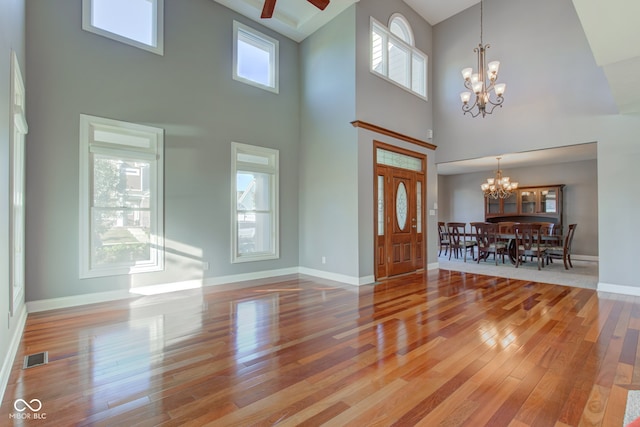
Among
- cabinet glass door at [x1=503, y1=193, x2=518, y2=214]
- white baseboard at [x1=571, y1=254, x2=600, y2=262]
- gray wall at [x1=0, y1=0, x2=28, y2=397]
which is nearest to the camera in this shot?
gray wall at [x1=0, y1=0, x2=28, y2=397]

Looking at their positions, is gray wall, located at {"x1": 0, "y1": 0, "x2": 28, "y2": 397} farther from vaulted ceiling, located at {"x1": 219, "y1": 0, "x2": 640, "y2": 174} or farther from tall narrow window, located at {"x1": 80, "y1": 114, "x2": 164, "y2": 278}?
vaulted ceiling, located at {"x1": 219, "y1": 0, "x2": 640, "y2": 174}

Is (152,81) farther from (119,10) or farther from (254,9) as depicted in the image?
(254,9)

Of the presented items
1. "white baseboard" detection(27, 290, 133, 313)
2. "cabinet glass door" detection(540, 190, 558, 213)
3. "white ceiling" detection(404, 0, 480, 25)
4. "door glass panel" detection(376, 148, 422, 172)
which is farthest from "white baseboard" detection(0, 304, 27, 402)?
"cabinet glass door" detection(540, 190, 558, 213)

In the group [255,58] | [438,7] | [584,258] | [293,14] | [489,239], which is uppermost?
[438,7]

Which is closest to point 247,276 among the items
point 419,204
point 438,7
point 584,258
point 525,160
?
point 419,204

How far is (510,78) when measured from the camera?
241 inches

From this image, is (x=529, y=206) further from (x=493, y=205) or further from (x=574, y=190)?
(x=574, y=190)

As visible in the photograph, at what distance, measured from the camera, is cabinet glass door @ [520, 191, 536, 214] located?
9203mm

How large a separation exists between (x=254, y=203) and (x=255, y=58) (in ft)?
9.14

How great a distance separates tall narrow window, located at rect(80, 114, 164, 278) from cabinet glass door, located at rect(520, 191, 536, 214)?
9769 mm

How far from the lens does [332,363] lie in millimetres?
2434

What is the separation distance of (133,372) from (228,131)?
4.06 metres

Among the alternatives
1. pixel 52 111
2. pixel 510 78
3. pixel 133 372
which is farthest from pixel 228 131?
pixel 510 78

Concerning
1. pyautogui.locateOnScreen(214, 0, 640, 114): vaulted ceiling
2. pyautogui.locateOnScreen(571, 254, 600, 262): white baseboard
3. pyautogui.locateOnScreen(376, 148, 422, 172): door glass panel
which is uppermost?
pyautogui.locateOnScreen(214, 0, 640, 114): vaulted ceiling
